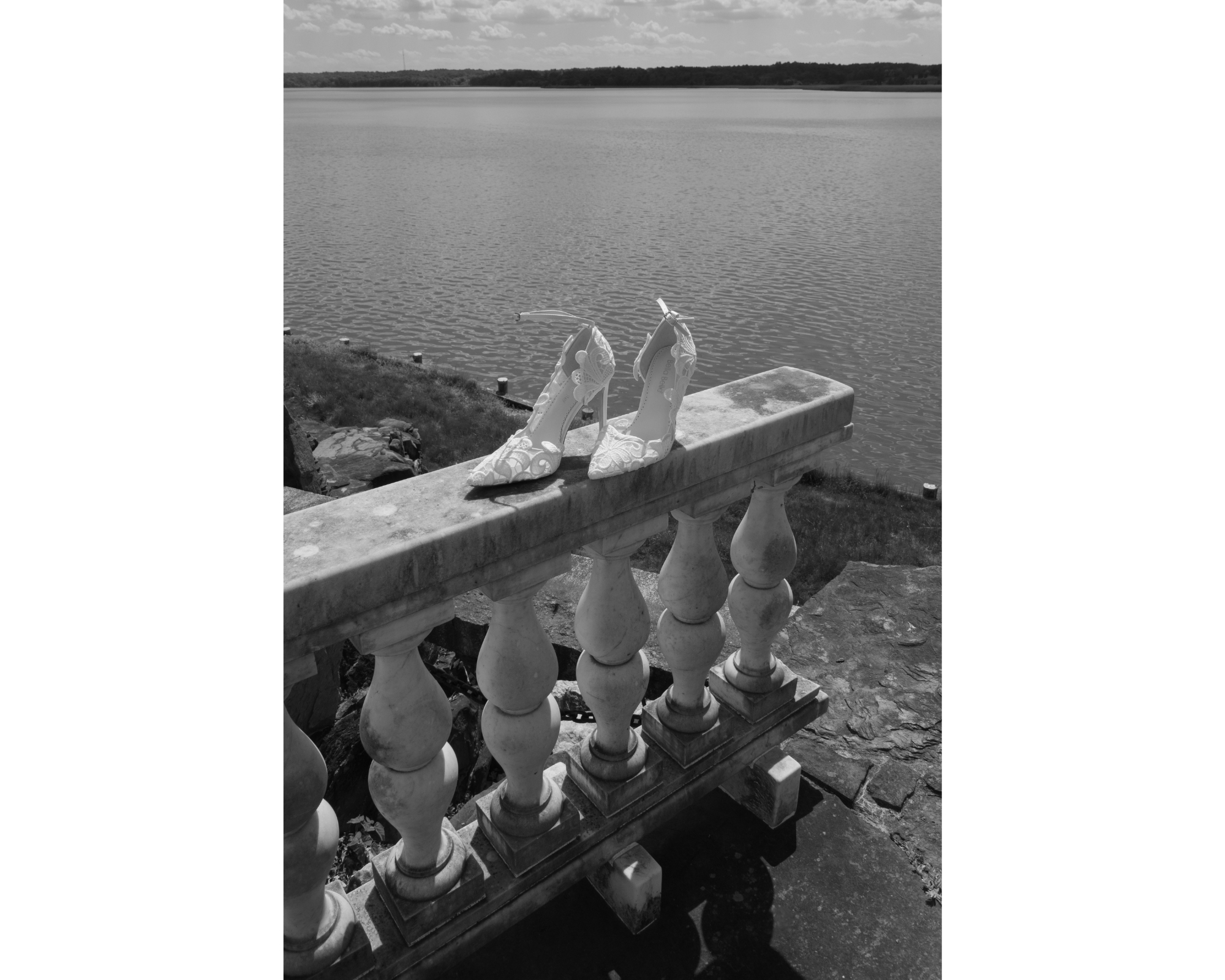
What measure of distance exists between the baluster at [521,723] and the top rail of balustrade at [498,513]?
137 mm

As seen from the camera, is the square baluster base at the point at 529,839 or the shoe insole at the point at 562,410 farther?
the square baluster base at the point at 529,839

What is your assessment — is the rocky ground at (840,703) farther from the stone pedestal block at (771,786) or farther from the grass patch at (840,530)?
the grass patch at (840,530)

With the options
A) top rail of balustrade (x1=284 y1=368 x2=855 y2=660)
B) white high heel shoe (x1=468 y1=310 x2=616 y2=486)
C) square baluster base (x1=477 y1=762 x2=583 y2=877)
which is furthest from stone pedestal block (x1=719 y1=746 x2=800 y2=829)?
white high heel shoe (x1=468 y1=310 x2=616 y2=486)

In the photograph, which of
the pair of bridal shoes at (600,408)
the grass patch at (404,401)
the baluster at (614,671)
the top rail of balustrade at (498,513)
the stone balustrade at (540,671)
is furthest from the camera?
the grass patch at (404,401)

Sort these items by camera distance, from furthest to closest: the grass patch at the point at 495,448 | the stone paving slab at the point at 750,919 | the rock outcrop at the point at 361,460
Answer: the grass patch at the point at 495,448, the rock outcrop at the point at 361,460, the stone paving slab at the point at 750,919

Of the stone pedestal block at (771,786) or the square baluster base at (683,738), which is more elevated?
the square baluster base at (683,738)

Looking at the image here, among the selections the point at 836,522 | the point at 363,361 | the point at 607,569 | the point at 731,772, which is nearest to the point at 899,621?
the point at 731,772

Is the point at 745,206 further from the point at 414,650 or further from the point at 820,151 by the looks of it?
the point at 414,650

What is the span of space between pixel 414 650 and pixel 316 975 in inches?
29.9

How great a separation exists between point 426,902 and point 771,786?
1.19 m

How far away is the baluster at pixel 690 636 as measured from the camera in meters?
2.36

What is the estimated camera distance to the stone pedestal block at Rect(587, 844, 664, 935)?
7.76 feet

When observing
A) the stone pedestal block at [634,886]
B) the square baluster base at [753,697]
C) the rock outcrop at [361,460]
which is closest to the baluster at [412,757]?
the stone pedestal block at [634,886]

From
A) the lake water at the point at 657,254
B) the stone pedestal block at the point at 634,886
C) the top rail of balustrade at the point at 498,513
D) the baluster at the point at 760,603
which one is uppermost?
the lake water at the point at 657,254
